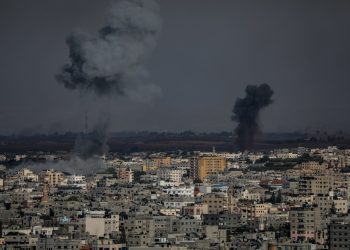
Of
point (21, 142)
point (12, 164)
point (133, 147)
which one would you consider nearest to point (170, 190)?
point (12, 164)

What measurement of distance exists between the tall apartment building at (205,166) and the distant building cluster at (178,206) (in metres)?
0.03

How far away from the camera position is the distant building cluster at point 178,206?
25469 mm

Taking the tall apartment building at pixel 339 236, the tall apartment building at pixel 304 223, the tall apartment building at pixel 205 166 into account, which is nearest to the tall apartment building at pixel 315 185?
the tall apartment building at pixel 304 223

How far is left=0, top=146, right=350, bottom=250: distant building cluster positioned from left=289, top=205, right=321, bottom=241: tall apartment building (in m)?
0.02

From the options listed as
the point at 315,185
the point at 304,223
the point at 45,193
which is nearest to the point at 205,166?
the point at 315,185

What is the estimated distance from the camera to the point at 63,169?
1949 inches

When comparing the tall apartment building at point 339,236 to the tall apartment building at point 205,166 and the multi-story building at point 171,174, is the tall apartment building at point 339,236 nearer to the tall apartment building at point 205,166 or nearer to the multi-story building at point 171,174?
the multi-story building at point 171,174

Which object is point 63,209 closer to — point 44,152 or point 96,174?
point 96,174

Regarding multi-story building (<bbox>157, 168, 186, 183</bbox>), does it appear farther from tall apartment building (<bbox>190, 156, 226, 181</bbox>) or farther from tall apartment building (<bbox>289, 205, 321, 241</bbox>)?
tall apartment building (<bbox>289, 205, 321, 241</bbox>)

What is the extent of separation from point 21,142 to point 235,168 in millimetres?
11364

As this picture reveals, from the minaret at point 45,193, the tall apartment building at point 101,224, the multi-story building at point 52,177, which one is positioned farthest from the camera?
the multi-story building at point 52,177

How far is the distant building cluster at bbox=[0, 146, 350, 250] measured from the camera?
25.5 m

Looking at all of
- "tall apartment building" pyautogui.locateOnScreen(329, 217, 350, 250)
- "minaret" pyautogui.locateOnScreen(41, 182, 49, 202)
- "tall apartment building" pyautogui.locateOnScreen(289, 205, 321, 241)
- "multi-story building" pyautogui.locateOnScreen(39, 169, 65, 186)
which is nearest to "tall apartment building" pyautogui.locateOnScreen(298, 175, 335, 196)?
"minaret" pyautogui.locateOnScreen(41, 182, 49, 202)

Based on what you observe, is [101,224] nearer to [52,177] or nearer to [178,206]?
[178,206]
